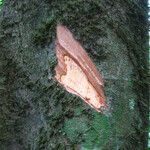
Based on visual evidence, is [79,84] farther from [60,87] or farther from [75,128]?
[75,128]

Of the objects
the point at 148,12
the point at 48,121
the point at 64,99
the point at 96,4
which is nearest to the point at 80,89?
the point at 64,99

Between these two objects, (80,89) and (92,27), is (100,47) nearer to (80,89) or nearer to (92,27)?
(92,27)

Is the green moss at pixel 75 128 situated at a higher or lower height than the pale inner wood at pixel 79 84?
lower

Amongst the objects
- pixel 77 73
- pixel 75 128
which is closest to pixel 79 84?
pixel 77 73

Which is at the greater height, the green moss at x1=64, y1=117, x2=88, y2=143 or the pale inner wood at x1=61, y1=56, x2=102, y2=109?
the pale inner wood at x1=61, y1=56, x2=102, y2=109
